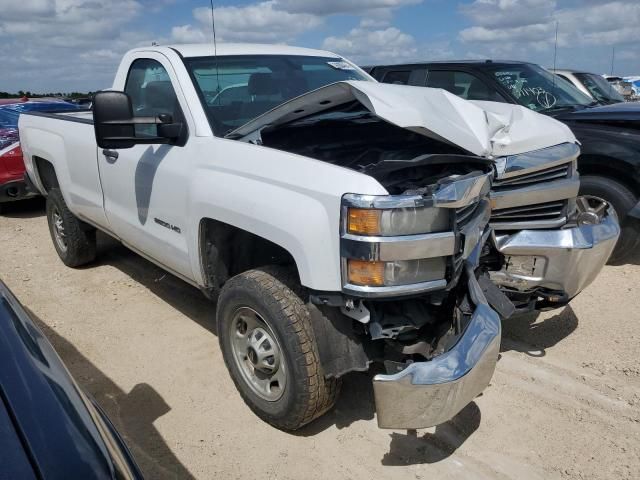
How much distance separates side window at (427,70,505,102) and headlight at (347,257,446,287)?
4.14 m

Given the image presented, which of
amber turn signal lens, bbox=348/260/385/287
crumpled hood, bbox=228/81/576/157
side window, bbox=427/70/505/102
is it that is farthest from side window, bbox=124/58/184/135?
side window, bbox=427/70/505/102

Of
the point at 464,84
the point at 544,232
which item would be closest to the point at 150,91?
the point at 544,232

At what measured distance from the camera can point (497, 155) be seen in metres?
3.61

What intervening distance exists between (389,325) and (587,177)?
11.7 feet

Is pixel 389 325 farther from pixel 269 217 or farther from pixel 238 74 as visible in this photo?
pixel 238 74

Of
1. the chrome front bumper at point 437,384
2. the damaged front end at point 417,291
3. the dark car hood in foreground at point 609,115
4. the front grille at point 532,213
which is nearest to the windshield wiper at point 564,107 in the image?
the dark car hood in foreground at point 609,115

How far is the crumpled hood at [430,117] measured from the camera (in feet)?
9.14

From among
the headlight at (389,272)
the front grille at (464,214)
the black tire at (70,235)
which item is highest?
the front grille at (464,214)

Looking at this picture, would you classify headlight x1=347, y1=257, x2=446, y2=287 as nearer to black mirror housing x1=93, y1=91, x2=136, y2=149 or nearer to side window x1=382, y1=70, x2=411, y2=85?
black mirror housing x1=93, y1=91, x2=136, y2=149

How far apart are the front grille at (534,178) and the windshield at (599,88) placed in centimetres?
370

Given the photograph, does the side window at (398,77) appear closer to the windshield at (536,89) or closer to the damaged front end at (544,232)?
the windshield at (536,89)

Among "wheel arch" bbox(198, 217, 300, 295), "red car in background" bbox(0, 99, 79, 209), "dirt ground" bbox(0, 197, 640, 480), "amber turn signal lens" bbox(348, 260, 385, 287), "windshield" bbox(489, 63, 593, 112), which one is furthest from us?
"red car in background" bbox(0, 99, 79, 209)

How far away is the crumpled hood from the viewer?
2.79 metres

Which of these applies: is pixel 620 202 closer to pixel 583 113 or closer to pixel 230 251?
pixel 583 113
